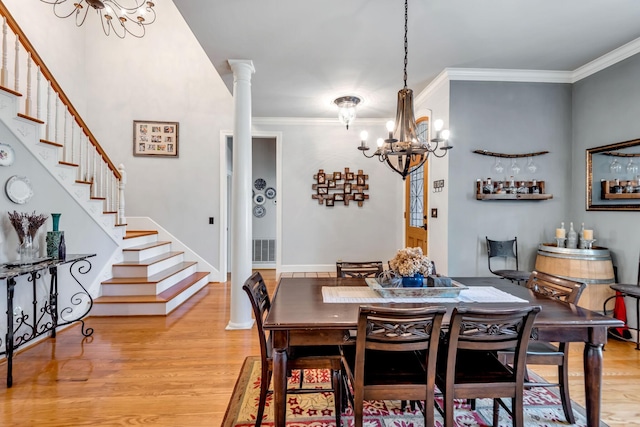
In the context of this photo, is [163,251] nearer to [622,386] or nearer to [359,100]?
[359,100]

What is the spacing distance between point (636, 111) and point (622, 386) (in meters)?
2.36

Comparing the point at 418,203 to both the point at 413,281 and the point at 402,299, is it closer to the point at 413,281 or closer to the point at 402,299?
the point at 413,281

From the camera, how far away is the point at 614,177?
10.1 ft

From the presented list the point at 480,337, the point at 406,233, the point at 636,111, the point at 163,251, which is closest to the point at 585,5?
the point at 636,111

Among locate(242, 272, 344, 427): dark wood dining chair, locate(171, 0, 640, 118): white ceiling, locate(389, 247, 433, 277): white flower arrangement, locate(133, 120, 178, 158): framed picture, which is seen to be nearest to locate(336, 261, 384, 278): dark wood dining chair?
locate(389, 247, 433, 277): white flower arrangement

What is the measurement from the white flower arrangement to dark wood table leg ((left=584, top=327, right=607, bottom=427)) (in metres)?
0.82

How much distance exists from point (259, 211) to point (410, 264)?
515 cm

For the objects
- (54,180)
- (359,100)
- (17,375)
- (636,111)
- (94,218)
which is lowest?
(17,375)

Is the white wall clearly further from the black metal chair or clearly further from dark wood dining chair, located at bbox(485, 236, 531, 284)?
the black metal chair

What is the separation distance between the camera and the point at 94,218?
140 inches

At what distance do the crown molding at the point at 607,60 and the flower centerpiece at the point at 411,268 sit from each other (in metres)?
3.02

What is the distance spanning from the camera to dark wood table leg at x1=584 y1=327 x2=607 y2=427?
5.04 feet

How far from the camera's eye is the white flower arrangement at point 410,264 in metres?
1.91

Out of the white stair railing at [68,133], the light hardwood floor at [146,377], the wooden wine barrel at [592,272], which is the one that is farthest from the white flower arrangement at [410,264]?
the white stair railing at [68,133]
